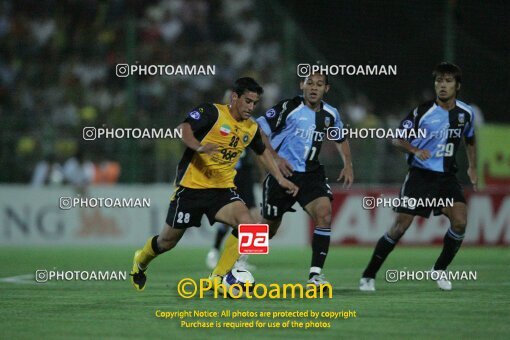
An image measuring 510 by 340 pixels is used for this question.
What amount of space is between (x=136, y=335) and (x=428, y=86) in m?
12.7

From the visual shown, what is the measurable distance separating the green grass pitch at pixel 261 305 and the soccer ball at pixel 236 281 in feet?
0.81

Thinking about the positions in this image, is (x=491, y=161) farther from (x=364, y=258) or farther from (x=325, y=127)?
(x=325, y=127)

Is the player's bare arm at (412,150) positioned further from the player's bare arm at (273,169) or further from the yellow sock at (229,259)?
the yellow sock at (229,259)

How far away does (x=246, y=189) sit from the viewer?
1462cm

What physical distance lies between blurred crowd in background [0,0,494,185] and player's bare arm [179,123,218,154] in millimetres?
8806

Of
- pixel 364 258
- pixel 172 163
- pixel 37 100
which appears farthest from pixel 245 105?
pixel 37 100

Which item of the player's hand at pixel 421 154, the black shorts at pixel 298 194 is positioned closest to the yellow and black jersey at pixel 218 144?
the black shorts at pixel 298 194

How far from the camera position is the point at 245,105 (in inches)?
382

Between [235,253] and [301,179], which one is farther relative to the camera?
[301,179]

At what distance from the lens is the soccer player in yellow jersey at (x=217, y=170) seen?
9.74 metres

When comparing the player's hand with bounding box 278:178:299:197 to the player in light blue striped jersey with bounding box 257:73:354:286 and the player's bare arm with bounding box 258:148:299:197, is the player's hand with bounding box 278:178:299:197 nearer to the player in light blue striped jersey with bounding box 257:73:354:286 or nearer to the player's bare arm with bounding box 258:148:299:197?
the player's bare arm with bounding box 258:148:299:197

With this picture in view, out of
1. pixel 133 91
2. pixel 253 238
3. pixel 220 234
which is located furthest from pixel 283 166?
pixel 133 91

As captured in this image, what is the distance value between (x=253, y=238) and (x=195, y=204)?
85cm

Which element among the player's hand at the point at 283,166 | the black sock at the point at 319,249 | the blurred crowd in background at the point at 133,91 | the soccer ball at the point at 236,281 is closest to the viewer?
the soccer ball at the point at 236,281
